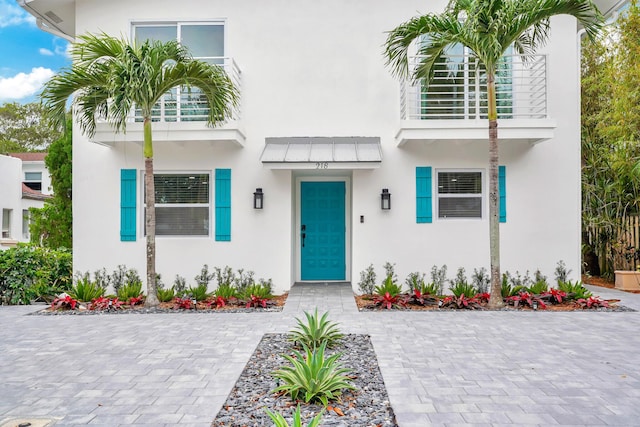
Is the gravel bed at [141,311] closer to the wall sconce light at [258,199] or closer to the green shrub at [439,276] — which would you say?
the wall sconce light at [258,199]

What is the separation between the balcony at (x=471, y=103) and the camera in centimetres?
1148

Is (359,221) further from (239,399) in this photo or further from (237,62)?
(239,399)

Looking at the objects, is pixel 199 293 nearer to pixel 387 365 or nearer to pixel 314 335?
pixel 314 335

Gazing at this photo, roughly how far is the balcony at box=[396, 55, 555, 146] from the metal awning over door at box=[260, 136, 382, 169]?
0.97 meters

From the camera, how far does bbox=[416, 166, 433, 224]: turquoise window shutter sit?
12.4 metres

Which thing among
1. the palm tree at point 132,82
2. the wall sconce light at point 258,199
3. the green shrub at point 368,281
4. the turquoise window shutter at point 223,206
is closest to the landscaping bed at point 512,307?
the green shrub at point 368,281

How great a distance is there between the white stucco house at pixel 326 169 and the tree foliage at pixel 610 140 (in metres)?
2.21

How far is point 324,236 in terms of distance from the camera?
13773 millimetres

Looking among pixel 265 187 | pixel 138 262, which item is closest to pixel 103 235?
pixel 138 262

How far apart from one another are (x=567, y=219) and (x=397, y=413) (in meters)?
9.66

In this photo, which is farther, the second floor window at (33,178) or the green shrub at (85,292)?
the second floor window at (33,178)

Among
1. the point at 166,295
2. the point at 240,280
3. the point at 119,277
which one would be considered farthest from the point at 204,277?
the point at 119,277

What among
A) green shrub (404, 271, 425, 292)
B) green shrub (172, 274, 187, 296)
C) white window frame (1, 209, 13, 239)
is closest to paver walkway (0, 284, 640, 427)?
green shrub (404, 271, 425, 292)

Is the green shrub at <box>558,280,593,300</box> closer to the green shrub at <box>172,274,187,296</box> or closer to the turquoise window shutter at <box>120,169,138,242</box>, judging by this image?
the green shrub at <box>172,274,187,296</box>
